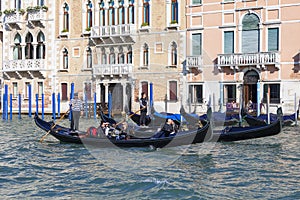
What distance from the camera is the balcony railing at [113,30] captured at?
15.6 meters

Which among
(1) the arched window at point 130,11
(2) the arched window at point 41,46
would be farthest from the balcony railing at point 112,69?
(2) the arched window at point 41,46

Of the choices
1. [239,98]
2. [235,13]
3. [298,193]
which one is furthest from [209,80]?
[298,193]

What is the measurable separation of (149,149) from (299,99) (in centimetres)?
660

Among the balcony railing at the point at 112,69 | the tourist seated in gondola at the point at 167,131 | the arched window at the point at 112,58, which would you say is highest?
the arched window at the point at 112,58

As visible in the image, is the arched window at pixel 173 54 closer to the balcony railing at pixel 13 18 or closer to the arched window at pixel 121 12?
the arched window at pixel 121 12

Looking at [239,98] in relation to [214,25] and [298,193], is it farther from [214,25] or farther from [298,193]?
[298,193]

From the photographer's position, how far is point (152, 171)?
614 cm

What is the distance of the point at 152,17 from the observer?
15.3 meters

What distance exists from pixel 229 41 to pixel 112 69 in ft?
12.7

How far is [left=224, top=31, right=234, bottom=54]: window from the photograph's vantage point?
46.5 feet

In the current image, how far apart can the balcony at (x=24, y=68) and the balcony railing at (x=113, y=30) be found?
2130 millimetres

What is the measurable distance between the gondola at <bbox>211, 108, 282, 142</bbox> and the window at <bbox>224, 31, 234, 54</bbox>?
617cm

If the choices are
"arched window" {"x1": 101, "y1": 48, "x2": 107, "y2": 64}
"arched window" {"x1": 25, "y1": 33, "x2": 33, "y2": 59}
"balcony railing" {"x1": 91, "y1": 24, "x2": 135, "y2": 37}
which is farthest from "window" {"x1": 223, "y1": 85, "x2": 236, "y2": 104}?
"arched window" {"x1": 25, "y1": 33, "x2": 33, "y2": 59}

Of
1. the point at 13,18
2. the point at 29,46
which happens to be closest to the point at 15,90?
the point at 29,46
